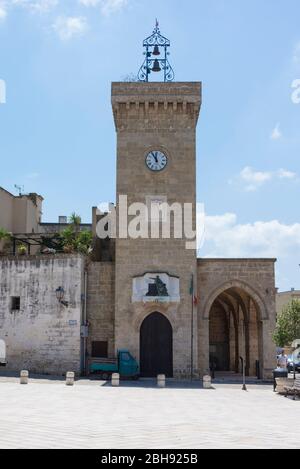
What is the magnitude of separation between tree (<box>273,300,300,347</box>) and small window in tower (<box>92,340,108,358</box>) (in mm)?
8397

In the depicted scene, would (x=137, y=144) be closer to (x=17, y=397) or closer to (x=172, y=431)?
(x=17, y=397)

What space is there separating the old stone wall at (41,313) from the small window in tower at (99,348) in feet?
4.41

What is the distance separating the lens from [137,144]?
30.0m

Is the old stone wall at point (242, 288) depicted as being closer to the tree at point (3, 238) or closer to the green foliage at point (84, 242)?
the green foliage at point (84, 242)

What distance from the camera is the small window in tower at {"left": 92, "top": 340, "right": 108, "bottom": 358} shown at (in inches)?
1155

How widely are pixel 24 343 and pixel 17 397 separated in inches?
Result: 386

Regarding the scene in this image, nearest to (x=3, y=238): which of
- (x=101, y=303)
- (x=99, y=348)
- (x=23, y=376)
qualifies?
(x=101, y=303)

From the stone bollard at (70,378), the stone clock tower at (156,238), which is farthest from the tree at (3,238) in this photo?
the stone bollard at (70,378)

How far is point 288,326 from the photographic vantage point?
2472cm

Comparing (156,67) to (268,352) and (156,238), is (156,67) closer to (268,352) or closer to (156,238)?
(156,238)

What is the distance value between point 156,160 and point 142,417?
55.7 feet

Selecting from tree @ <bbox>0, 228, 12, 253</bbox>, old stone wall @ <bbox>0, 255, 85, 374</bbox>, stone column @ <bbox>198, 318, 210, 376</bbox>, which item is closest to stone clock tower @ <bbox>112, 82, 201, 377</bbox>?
stone column @ <bbox>198, 318, 210, 376</bbox>

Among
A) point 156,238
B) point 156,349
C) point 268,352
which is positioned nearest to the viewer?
point 156,349
